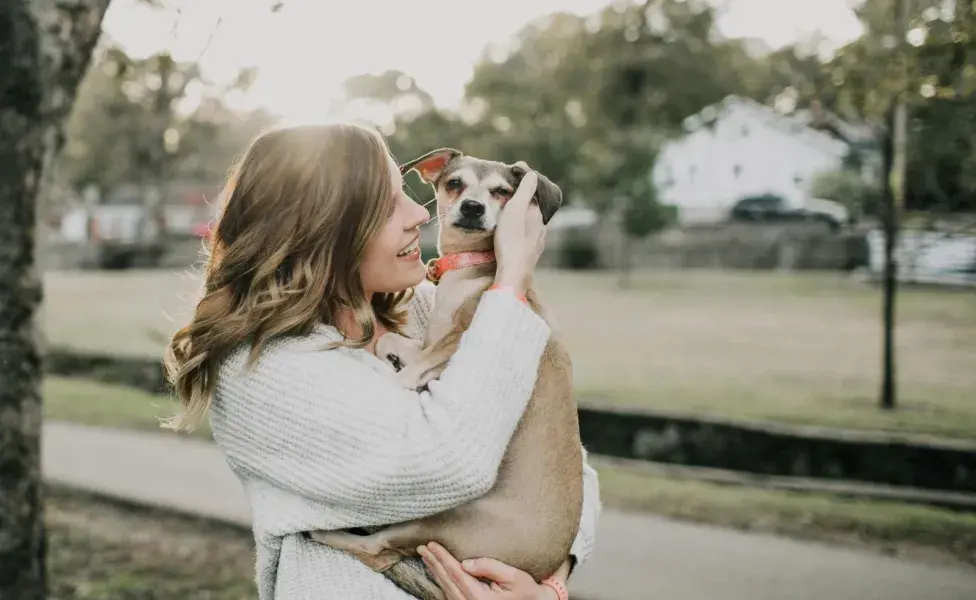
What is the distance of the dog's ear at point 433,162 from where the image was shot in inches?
126

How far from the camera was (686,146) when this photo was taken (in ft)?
145

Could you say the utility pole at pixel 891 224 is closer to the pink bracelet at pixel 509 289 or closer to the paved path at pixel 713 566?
the paved path at pixel 713 566

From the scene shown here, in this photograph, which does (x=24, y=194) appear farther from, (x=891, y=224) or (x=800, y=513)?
(x=891, y=224)

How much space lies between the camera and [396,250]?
7.13 feet

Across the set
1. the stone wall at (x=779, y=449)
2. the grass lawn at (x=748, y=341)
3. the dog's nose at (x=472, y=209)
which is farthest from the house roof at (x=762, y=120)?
the dog's nose at (x=472, y=209)

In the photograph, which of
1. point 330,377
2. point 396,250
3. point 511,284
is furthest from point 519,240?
point 330,377

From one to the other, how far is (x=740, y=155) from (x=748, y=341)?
30.1m

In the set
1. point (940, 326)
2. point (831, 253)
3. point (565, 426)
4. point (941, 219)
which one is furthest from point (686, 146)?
point (565, 426)

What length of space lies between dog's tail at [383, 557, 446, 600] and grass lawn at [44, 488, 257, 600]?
12.7ft

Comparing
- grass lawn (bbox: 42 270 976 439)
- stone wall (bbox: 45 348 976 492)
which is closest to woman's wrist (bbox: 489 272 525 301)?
grass lawn (bbox: 42 270 976 439)

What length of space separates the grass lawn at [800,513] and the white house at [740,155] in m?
36.9

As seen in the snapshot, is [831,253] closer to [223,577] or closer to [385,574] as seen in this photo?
[223,577]

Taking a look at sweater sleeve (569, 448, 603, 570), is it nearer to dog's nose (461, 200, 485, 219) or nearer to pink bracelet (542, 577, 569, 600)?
pink bracelet (542, 577, 569, 600)

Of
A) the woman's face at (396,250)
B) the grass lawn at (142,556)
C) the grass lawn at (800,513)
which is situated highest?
the woman's face at (396,250)
